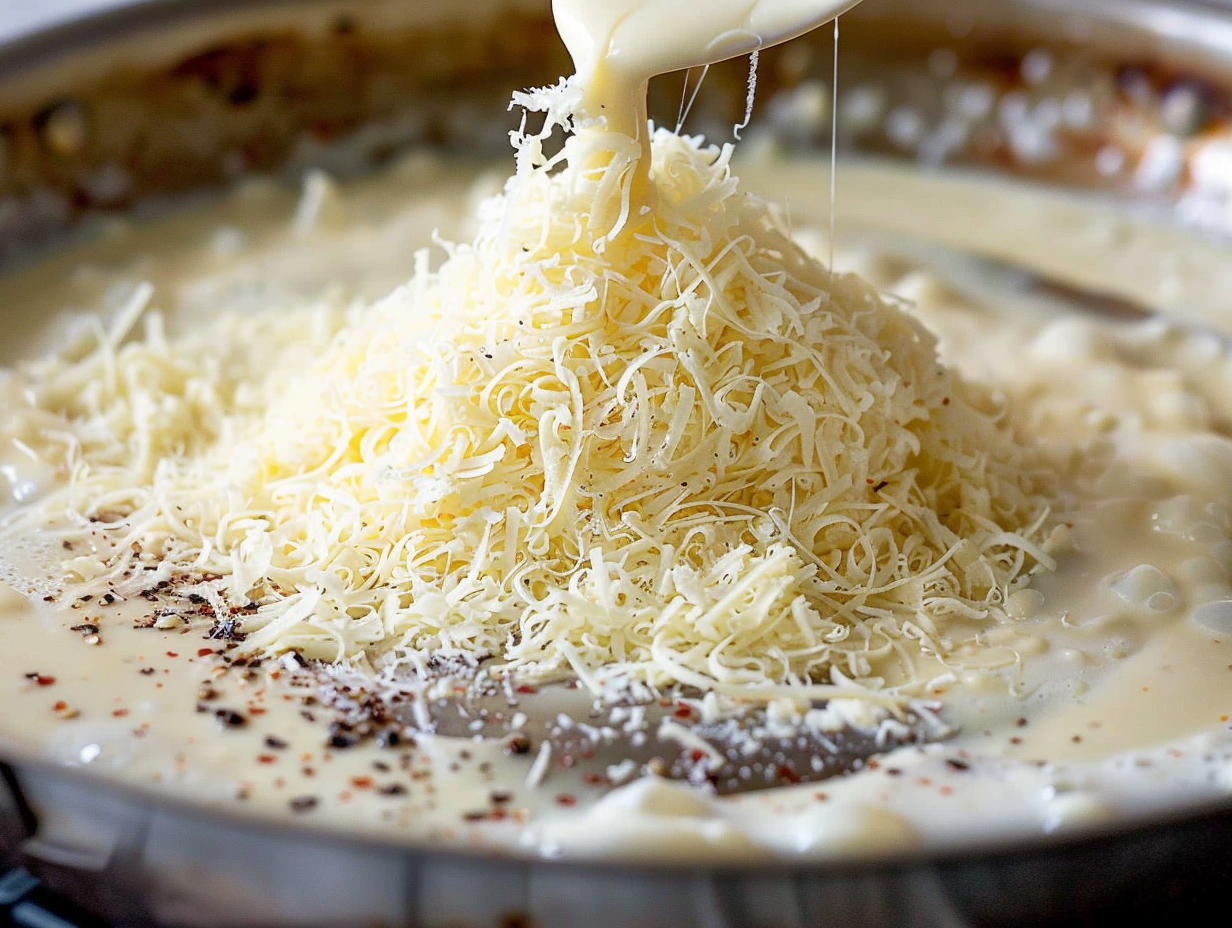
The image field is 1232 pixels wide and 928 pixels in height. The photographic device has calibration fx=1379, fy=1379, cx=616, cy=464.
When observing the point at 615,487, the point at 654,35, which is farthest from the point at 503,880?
the point at 654,35

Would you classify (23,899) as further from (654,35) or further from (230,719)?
(654,35)

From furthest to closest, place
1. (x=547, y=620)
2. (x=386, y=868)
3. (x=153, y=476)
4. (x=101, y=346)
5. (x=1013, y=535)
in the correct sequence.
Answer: (x=101, y=346) < (x=153, y=476) < (x=1013, y=535) < (x=547, y=620) < (x=386, y=868)

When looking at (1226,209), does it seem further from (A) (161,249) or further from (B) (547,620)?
(A) (161,249)

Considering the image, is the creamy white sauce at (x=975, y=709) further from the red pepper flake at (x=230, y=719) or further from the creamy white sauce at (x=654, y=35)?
the creamy white sauce at (x=654, y=35)

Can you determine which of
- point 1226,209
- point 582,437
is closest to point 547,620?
point 582,437

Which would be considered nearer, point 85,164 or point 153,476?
point 153,476

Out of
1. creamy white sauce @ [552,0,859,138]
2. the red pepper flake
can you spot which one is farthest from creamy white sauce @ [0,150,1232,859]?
creamy white sauce @ [552,0,859,138]

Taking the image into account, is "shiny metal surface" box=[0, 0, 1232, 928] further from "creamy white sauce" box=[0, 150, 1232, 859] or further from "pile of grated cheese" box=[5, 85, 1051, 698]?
"pile of grated cheese" box=[5, 85, 1051, 698]
